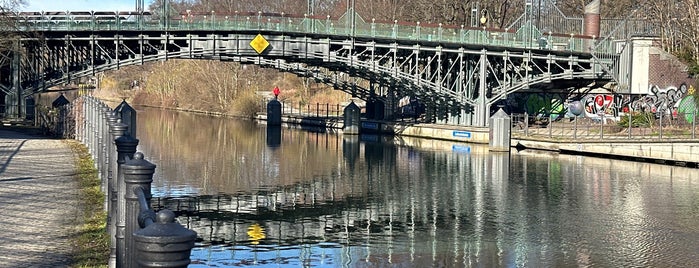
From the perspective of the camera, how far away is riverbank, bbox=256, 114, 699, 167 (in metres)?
46.5

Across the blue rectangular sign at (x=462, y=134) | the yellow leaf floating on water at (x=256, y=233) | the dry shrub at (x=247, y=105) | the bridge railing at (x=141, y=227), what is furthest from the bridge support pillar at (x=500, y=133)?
the dry shrub at (x=247, y=105)

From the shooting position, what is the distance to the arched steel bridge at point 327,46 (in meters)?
58.7

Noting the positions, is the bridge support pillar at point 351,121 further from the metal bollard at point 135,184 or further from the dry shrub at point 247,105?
the metal bollard at point 135,184

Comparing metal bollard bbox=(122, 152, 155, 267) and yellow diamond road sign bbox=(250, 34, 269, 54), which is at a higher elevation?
yellow diamond road sign bbox=(250, 34, 269, 54)

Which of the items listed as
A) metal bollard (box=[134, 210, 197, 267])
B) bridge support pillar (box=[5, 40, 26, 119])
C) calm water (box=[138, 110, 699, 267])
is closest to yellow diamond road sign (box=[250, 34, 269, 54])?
calm water (box=[138, 110, 699, 267])

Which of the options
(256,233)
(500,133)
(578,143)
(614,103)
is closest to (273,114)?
(614,103)

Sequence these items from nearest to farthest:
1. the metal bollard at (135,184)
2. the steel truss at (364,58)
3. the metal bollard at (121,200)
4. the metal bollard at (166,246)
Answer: the metal bollard at (166,246) < the metal bollard at (135,184) < the metal bollard at (121,200) < the steel truss at (364,58)

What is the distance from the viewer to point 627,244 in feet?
79.7

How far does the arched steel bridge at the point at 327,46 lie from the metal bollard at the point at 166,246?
171ft

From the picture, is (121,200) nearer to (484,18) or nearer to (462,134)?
(462,134)

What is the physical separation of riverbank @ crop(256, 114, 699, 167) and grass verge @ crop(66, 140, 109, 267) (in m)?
27.9

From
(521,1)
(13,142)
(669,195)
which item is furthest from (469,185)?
(521,1)

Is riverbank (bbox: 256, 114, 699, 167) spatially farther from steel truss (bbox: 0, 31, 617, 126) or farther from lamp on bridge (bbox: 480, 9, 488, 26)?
lamp on bridge (bbox: 480, 9, 488, 26)

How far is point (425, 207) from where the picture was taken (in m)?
30.3
